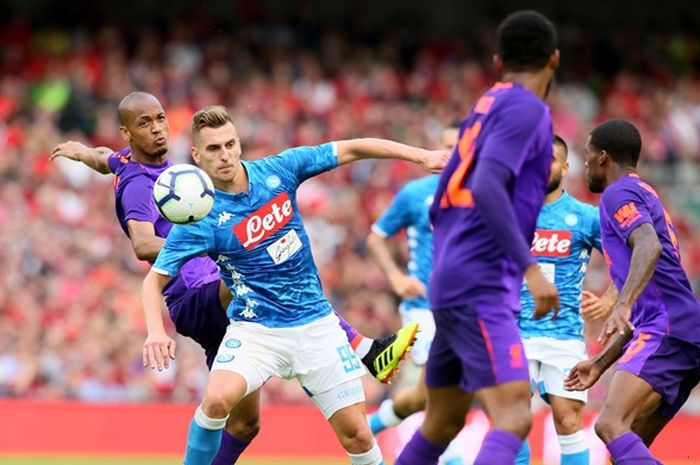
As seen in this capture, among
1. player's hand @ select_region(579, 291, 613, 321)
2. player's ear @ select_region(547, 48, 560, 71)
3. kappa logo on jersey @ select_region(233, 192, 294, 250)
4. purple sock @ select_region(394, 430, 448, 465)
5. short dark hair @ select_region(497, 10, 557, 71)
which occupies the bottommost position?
player's hand @ select_region(579, 291, 613, 321)

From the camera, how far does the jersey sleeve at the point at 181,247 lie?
734cm

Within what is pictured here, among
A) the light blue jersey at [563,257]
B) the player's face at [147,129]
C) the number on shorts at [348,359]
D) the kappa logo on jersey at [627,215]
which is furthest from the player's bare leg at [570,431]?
the player's face at [147,129]

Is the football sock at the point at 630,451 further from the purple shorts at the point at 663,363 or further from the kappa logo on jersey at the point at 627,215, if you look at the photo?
the kappa logo on jersey at the point at 627,215

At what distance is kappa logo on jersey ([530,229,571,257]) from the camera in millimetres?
9000

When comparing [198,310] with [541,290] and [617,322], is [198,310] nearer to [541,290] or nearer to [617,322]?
[617,322]

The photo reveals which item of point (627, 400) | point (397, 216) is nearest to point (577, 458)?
point (627, 400)

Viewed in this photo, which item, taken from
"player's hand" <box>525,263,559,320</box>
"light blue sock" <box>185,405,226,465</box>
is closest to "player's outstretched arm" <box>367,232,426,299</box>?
"light blue sock" <box>185,405,226,465</box>

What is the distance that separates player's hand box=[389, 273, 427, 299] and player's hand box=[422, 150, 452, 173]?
336cm

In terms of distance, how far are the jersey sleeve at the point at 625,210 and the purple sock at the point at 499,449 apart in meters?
1.69

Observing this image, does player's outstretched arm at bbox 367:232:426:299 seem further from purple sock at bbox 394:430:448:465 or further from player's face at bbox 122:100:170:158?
purple sock at bbox 394:430:448:465

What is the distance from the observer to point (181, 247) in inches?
290

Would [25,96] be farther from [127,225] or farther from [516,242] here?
[516,242]

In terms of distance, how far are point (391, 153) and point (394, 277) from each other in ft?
10.7

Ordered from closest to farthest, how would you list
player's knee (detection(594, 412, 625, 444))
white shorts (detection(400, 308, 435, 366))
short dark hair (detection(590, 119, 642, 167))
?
player's knee (detection(594, 412, 625, 444)) < short dark hair (detection(590, 119, 642, 167)) < white shorts (detection(400, 308, 435, 366))
